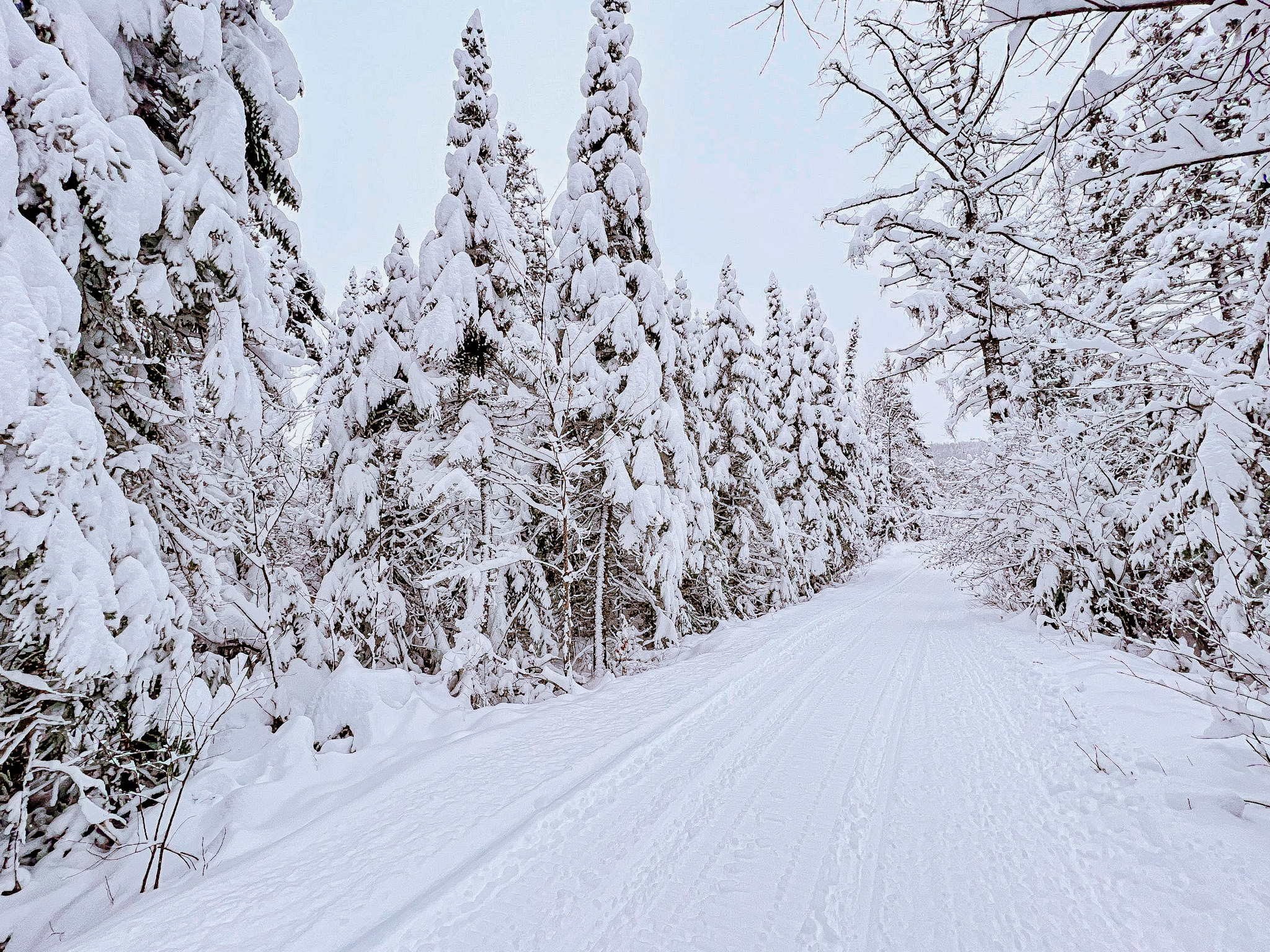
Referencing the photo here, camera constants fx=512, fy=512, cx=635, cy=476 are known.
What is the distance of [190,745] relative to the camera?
406 cm

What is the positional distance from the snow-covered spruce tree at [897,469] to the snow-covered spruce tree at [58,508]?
3175 centimetres

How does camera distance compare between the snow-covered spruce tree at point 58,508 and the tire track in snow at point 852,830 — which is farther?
the snow-covered spruce tree at point 58,508

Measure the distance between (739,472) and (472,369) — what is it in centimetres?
868

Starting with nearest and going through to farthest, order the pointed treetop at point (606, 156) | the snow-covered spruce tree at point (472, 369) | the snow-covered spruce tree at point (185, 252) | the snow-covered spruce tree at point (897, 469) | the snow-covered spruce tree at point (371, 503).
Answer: the snow-covered spruce tree at point (185, 252) < the snow-covered spruce tree at point (472, 369) < the snow-covered spruce tree at point (371, 503) < the pointed treetop at point (606, 156) < the snow-covered spruce tree at point (897, 469)

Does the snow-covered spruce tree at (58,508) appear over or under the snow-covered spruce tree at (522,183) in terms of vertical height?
under

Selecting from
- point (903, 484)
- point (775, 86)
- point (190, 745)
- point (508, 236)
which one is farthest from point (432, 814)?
point (903, 484)

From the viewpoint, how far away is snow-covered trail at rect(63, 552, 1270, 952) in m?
2.54

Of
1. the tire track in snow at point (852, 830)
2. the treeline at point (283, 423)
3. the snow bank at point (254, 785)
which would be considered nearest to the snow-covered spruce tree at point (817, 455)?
the treeline at point (283, 423)

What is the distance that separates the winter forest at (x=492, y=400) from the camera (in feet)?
9.65

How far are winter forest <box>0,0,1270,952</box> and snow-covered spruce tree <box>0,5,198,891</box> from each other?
0.08 feet

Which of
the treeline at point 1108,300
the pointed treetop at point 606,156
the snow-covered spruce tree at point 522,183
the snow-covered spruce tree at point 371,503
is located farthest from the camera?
the snow-covered spruce tree at point 522,183

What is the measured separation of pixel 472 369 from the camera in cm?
891

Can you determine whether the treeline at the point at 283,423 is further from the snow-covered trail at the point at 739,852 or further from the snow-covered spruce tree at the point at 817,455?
the snow-covered spruce tree at the point at 817,455

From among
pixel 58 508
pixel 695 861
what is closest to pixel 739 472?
pixel 695 861
